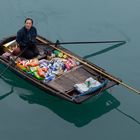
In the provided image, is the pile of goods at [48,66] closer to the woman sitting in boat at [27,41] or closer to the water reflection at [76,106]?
the woman sitting in boat at [27,41]

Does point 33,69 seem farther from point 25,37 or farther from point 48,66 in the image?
point 25,37

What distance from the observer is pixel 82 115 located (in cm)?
852

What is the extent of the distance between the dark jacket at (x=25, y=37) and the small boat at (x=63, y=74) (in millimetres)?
227

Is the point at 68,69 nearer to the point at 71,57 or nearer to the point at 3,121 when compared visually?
the point at 71,57

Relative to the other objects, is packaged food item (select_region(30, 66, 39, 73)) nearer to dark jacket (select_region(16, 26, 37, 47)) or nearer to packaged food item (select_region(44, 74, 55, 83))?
packaged food item (select_region(44, 74, 55, 83))

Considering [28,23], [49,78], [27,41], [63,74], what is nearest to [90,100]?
[63,74]

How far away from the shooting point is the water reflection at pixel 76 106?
27.8 ft

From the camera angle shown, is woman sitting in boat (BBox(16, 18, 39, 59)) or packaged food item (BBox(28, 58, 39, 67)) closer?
packaged food item (BBox(28, 58, 39, 67))

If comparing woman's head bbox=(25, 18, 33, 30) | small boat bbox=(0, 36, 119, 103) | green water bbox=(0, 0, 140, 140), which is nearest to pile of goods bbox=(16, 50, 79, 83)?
small boat bbox=(0, 36, 119, 103)

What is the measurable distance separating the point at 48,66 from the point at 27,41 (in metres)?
0.75

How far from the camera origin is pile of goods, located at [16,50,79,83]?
8.96 m

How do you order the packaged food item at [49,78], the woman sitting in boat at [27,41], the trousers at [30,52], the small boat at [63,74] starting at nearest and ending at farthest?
the small boat at [63,74]
the packaged food item at [49,78]
the woman sitting in boat at [27,41]
the trousers at [30,52]

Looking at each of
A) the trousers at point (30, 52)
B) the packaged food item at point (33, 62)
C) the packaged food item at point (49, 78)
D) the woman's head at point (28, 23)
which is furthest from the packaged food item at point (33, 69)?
the woman's head at point (28, 23)

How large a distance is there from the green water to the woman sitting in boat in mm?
599
